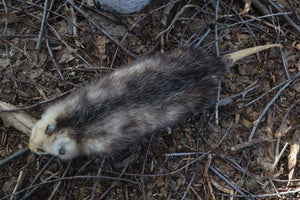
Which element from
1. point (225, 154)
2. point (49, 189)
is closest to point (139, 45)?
point (225, 154)

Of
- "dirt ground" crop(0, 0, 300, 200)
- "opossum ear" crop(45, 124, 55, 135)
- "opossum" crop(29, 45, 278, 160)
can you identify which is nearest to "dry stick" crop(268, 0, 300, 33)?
"dirt ground" crop(0, 0, 300, 200)

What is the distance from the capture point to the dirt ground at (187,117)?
10.0ft

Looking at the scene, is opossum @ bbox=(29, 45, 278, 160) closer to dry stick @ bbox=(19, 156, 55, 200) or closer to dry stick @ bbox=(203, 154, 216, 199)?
dry stick @ bbox=(19, 156, 55, 200)

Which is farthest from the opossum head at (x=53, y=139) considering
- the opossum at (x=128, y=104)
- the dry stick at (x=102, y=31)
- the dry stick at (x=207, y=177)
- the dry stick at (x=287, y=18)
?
the dry stick at (x=287, y=18)

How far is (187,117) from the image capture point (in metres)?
3.16

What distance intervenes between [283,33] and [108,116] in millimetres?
2655

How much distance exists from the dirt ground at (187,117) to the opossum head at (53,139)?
14.8 inches

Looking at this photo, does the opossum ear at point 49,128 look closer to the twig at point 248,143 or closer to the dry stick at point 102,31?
the dry stick at point 102,31

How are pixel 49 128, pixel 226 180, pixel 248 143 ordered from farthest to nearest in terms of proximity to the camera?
1. pixel 248 143
2. pixel 226 180
3. pixel 49 128

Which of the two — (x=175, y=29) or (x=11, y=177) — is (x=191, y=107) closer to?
(x=175, y=29)

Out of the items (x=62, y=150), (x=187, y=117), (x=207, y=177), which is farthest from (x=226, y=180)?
(x=62, y=150)

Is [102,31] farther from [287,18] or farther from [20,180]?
[287,18]

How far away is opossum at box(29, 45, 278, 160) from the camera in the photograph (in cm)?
265

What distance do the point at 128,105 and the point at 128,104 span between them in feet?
0.04
